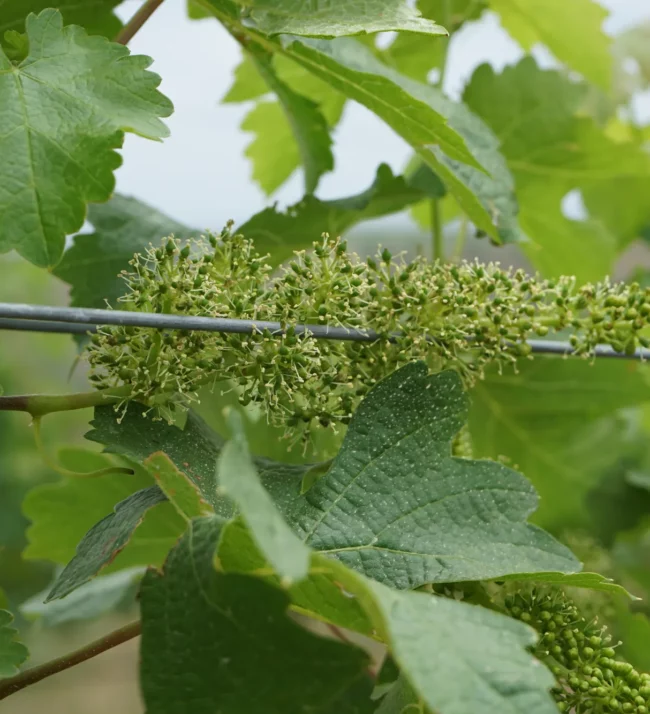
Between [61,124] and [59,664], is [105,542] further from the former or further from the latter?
[61,124]

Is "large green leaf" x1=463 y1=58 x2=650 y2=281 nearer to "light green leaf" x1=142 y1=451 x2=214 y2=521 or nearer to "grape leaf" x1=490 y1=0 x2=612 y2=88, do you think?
"grape leaf" x1=490 y1=0 x2=612 y2=88

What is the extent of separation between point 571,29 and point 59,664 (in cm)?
103

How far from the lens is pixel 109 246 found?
842mm

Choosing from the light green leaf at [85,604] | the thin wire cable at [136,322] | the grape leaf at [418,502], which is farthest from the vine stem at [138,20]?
the light green leaf at [85,604]

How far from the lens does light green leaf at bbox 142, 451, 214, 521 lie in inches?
20.3

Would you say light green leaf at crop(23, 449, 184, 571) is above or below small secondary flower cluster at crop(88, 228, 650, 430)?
below

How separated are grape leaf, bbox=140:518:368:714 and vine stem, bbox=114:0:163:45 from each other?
49cm

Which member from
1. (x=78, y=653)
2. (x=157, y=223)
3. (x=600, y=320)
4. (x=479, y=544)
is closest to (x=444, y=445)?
(x=479, y=544)

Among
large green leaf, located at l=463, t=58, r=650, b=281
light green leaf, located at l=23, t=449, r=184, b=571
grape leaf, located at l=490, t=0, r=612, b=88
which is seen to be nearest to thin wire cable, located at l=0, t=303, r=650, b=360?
light green leaf, located at l=23, t=449, r=184, b=571

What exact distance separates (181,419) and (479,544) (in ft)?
0.86

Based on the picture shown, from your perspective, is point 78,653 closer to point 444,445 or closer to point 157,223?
point 444,445

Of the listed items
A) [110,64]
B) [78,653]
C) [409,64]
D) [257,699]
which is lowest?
[78,653]

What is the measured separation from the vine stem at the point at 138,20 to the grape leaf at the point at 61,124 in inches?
6.4

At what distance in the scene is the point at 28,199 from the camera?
54 centimetres
